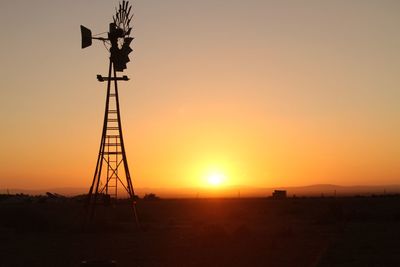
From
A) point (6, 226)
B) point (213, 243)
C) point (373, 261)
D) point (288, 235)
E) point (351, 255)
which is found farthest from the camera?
point (6, 226)

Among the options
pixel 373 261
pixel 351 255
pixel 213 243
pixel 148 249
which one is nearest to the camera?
pixel 373 261

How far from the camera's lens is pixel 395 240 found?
22.7 m

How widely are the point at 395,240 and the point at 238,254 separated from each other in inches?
277

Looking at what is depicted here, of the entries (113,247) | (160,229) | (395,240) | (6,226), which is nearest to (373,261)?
(395,240)

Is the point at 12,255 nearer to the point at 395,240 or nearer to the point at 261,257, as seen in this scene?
the point at 261,257

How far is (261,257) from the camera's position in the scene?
61.9 ft

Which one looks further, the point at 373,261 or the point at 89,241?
the point at 89,241

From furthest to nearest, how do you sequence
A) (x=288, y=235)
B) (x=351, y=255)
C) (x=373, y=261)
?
(x=288, y=235) → (x=351, y=255) → (x=373, y=261)

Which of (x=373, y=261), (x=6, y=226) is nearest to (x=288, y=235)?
(x=373, y=261)

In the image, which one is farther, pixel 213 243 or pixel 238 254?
pixel 213 243

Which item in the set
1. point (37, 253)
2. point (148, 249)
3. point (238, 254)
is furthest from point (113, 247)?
point (238, 254)

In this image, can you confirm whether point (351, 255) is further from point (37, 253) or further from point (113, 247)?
point (37, 253)

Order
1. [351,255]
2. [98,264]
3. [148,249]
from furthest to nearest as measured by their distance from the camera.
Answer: [148,249] → [351,255] → [98,264]

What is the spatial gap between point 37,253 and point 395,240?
525 inches
